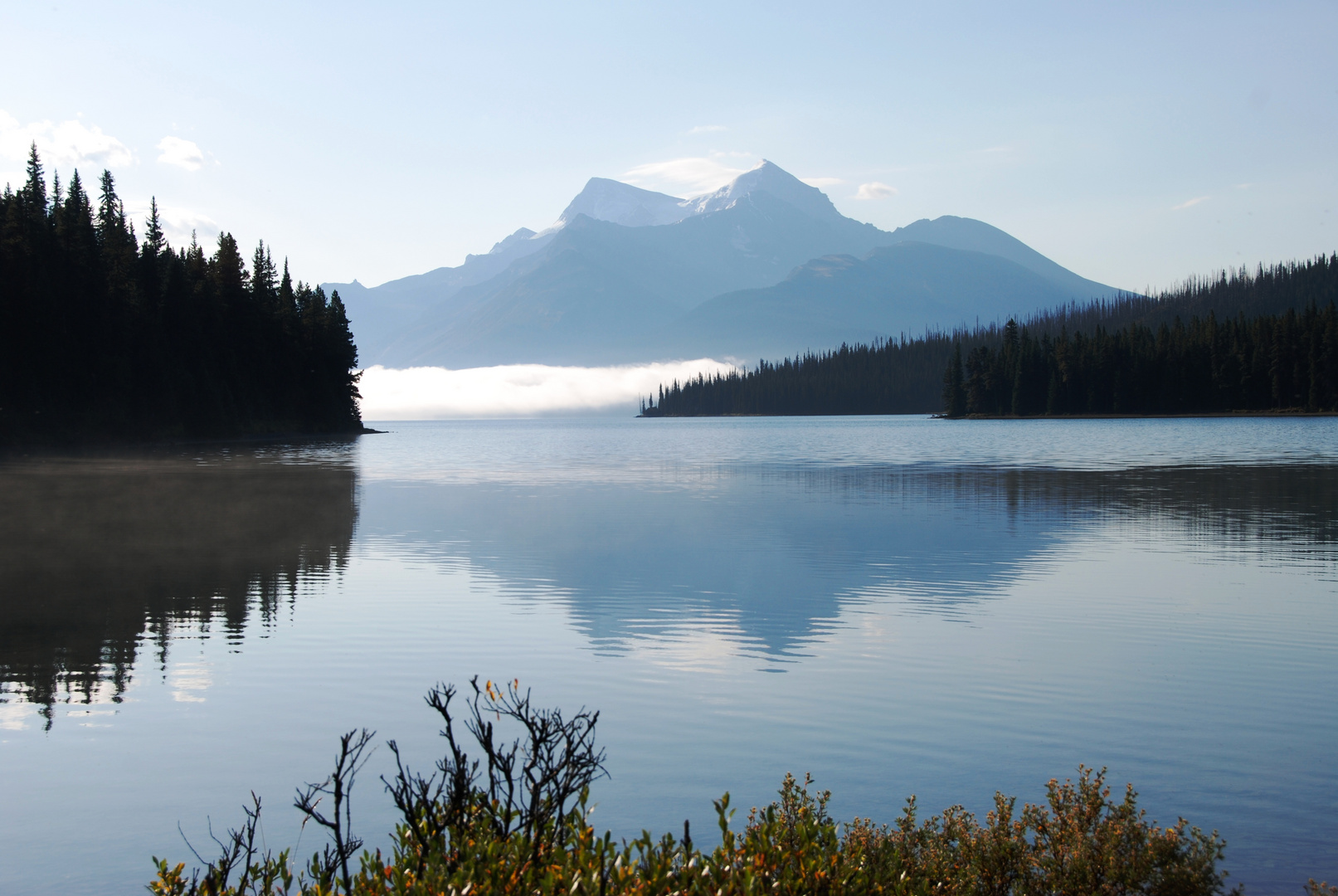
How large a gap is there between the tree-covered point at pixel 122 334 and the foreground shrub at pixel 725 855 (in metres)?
89.9

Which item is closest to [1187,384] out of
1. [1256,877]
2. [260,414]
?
[260,414]

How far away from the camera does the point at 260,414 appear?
122875mm

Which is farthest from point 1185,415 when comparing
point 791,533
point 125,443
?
point 791,533

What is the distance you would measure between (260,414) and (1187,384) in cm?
15565

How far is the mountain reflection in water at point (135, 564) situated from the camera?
14680 millimetres

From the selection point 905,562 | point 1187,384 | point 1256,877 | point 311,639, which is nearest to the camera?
point 1256,877

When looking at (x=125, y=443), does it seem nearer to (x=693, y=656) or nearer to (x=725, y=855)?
(x=693, y=656)

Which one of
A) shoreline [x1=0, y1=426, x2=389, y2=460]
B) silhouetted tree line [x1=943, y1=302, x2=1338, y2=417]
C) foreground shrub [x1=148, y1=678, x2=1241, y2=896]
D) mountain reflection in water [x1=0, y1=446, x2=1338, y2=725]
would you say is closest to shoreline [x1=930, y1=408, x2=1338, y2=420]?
silhouetted tree line [x1=943, y1=302, x2=1338, y2=417]

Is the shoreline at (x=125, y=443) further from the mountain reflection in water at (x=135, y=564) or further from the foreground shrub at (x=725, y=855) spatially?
the foreground shrub at (x=725, y=855)

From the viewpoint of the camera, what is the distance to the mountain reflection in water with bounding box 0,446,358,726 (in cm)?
1468

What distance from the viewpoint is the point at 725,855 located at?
5922mm

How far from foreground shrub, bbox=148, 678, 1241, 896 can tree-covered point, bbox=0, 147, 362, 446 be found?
3540 inches

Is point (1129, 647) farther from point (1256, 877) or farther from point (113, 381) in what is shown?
point (113, 381)

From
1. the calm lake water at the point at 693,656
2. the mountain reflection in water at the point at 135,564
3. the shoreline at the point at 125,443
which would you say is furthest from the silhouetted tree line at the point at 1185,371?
the mountain reflection in water at the point at 135,564
